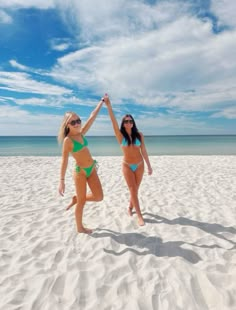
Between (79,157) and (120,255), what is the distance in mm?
1560

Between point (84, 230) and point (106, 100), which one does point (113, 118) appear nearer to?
point (106, 100)

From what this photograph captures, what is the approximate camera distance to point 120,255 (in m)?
3.11

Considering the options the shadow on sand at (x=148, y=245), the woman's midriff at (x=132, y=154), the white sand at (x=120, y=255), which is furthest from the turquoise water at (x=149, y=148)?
the shadow on sand at (x=148, y=245)

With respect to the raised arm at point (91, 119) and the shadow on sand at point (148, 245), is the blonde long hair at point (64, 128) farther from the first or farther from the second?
the shadow on sand at point (148, 245)

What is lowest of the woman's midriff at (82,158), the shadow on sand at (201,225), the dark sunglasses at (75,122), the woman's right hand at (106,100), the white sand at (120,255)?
the white sand at (120,255)

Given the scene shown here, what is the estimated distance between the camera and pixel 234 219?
4.30 m

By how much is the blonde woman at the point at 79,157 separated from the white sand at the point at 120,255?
2.26 feet

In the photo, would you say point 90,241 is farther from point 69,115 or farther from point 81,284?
point 69,115

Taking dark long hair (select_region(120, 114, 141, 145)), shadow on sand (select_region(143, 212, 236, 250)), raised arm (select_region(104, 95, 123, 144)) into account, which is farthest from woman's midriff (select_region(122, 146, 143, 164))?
shadow on sand (select_region(143, 212, 236, 250))

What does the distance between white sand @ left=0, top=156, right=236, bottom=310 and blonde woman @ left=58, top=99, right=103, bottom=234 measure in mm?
688

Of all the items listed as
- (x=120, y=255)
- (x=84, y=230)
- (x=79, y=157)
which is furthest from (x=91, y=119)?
(x=120, y=255)

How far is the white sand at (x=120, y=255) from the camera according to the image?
7.54ft

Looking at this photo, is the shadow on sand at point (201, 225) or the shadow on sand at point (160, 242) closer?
the shadow on sand at point (160, 242)

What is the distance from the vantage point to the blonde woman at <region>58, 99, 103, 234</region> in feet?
11.2
